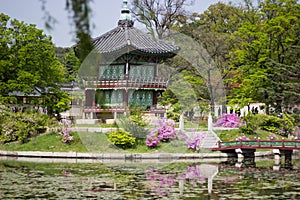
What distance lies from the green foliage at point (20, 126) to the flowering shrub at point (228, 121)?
28.4 feet

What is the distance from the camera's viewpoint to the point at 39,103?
22859 millimetres

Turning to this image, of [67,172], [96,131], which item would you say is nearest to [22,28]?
[96,131]

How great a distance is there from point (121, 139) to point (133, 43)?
709 centimetres

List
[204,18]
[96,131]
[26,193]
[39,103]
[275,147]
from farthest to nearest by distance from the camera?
[204,18] → [39,103] → [96,131] → [275,147] → [26,193]

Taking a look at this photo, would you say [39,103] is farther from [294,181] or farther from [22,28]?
[294,181]

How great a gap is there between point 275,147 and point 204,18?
17772 millimetres

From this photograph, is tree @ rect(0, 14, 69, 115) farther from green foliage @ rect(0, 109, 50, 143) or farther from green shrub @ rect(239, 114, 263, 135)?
green shrub @ rect(239, 114, 263, 135)

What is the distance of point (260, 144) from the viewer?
19.3m

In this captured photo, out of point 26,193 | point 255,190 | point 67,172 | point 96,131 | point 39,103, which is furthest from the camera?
point 39,103

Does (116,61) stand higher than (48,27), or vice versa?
(116,61)

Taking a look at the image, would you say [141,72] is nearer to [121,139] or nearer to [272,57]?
[272,57]

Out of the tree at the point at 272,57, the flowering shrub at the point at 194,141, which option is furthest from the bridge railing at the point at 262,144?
the tree at the point at 272,57

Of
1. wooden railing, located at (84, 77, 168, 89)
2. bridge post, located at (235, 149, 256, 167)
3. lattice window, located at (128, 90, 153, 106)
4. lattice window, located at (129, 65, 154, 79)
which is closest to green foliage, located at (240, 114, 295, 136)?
bridge post, located at (235, 149, 256, 167)

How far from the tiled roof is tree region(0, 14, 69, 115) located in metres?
3.43
